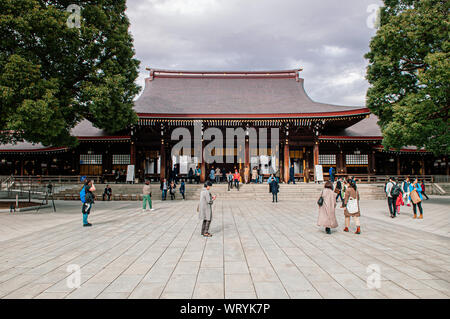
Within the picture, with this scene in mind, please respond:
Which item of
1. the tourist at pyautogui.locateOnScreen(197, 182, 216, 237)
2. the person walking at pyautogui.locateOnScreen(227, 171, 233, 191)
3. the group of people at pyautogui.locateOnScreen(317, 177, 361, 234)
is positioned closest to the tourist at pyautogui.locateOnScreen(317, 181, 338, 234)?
the group of people at pyautogui.locateOnScreen(317, 177, 361, 234)

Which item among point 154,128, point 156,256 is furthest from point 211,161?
point 156,256

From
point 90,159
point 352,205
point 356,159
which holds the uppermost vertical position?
point 90,159

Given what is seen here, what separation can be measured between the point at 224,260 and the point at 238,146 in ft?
55.8

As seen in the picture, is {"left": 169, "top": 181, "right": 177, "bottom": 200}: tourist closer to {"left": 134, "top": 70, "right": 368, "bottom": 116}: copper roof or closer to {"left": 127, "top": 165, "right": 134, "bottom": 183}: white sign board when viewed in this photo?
{"left": 127, "top": 165, "right": 134, "bottom": 183}: white sign board

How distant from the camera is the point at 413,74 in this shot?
1383cm

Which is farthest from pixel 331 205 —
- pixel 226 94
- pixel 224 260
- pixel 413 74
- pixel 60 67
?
pixel 226 94

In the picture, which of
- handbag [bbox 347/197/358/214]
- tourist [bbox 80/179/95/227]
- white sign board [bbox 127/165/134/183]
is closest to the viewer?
handbag [bbox 347/197/358/214]

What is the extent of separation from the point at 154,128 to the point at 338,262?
17.3m

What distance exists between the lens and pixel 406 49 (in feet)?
43.5

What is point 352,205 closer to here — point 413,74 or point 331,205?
point 331,205

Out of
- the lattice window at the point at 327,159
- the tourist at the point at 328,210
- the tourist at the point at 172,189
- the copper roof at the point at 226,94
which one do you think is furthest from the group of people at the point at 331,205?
the lattice window at the point at 327,159

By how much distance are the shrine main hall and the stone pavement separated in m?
11.4

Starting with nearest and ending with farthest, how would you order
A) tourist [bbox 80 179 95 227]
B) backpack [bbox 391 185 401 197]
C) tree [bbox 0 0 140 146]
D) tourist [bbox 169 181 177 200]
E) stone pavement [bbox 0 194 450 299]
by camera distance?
stone pavement [bbox 0 194 450 299] < tourist [bbox 80 179 95 227] < backpack [bbox 391 185 401 197] < tree [bbox 0 0 140 146] < tourist [bbox 169 181 177 200]

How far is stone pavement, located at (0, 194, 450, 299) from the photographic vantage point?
3387 millimetres
